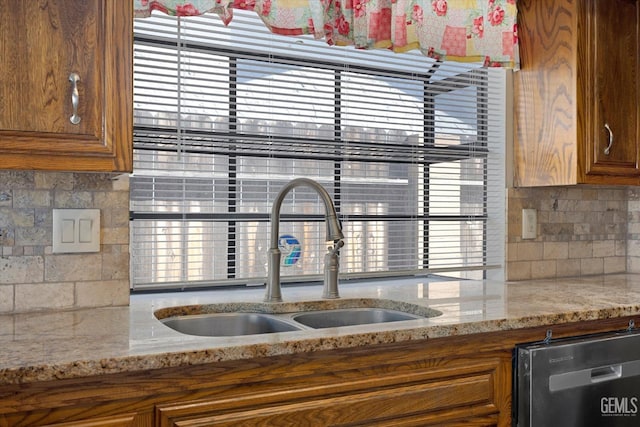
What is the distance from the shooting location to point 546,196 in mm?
2547

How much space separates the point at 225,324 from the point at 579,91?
1.57m

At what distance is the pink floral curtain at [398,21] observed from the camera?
72.5 inches

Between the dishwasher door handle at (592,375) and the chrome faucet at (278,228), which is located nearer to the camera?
the dishwasher door handle at (592,375)

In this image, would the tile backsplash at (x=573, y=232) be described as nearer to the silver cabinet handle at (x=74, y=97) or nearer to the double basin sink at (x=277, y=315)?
the double basin sink at (x=277, y=315)

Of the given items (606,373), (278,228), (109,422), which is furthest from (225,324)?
(606,373)

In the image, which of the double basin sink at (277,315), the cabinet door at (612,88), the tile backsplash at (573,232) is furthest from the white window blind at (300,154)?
the cabinet door at (612,88)

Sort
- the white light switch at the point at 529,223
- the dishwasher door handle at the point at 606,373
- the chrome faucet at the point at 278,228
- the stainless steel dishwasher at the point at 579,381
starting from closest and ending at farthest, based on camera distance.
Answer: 1. the stainless steel dishwasher at the point at 579,381
2. the dishwasher door handle at the point at 606,373
3. the chrome faucet at the point at 278,228
4. the white light switch at the point at 529,223

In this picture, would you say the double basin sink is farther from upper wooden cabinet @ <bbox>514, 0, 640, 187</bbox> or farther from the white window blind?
upper wooden cabinet @ <bbox>514, 0, 640, 187</bbox>

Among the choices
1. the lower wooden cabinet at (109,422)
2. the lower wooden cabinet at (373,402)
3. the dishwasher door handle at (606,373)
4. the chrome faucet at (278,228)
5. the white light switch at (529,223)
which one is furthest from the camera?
the white light switch at (529,223)

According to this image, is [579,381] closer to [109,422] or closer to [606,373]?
[606,373]

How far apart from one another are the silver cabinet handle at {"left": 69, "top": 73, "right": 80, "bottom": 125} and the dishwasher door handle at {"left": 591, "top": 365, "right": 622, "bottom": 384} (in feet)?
5.15

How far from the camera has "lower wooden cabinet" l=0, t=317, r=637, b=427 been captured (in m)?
1.13

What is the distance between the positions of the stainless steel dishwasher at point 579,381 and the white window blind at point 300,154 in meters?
0.76

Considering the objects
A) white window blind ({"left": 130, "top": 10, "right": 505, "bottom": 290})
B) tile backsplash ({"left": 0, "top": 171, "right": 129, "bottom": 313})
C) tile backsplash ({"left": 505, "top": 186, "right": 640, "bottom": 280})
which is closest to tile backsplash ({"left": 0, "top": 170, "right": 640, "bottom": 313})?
tile backsplash ({"left": 0, "top": 171, "right": 129, "bottom": 313})
